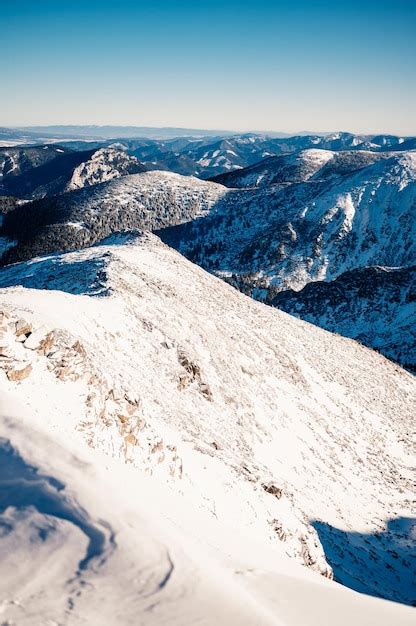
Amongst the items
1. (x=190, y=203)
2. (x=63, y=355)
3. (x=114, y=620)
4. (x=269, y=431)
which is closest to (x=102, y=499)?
(x=114, y=620)

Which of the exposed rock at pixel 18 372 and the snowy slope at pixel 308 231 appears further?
the snowy slope at pixel 308 231

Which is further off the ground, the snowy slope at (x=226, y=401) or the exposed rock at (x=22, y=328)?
the exposed rock at (x=22, y=328)

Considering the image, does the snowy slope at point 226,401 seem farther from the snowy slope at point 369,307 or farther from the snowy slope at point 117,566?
the snowy slope at point 369,307

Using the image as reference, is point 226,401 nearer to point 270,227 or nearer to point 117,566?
point 117,566

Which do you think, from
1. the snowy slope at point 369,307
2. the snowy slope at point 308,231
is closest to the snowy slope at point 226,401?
the snowy slope at point 369,307

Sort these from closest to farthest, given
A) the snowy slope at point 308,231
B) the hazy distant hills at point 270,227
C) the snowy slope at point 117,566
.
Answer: the snowy slope at point 117,566, the hazy distant hills at point 270,227, the snowy slope at point 308,231

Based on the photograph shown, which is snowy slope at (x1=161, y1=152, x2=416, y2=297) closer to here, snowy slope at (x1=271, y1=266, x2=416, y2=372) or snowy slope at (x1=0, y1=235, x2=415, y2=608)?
snowy slope at (x1=271, y1=266, x2=416, y2=372)
